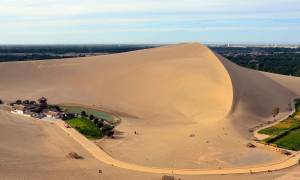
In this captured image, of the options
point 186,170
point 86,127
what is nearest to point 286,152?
point 186,170

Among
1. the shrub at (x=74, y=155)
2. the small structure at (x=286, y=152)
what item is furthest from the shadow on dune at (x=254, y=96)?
the shrub at (x=74, y=155)

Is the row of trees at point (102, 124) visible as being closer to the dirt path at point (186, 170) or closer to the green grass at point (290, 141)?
the dirt path at point (186, 170)

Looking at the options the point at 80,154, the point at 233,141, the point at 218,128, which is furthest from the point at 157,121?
the point at 80,154

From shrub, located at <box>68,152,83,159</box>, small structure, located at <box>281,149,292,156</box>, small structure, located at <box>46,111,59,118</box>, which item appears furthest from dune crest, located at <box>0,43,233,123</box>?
shrub, located at <box>68,152,83,159</box>

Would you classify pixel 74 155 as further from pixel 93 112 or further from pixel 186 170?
pixel 93 112

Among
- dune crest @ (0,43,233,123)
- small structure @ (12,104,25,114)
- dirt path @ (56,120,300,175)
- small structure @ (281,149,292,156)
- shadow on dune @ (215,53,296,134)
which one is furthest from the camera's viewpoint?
dune crest @ (0,43,233,123)

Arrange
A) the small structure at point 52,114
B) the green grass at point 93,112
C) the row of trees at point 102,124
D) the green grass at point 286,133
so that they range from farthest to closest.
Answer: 1. the green grass at point 93,112
2. the small structure at point 52,114
3. the row of trees at point 102,124
4. the green grass at point 286,133

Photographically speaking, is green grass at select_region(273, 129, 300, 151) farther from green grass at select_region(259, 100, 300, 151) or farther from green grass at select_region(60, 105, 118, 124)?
green grass at select_region(60, 105, 118, 124)

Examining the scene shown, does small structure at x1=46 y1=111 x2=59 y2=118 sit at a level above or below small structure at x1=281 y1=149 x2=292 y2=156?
above
